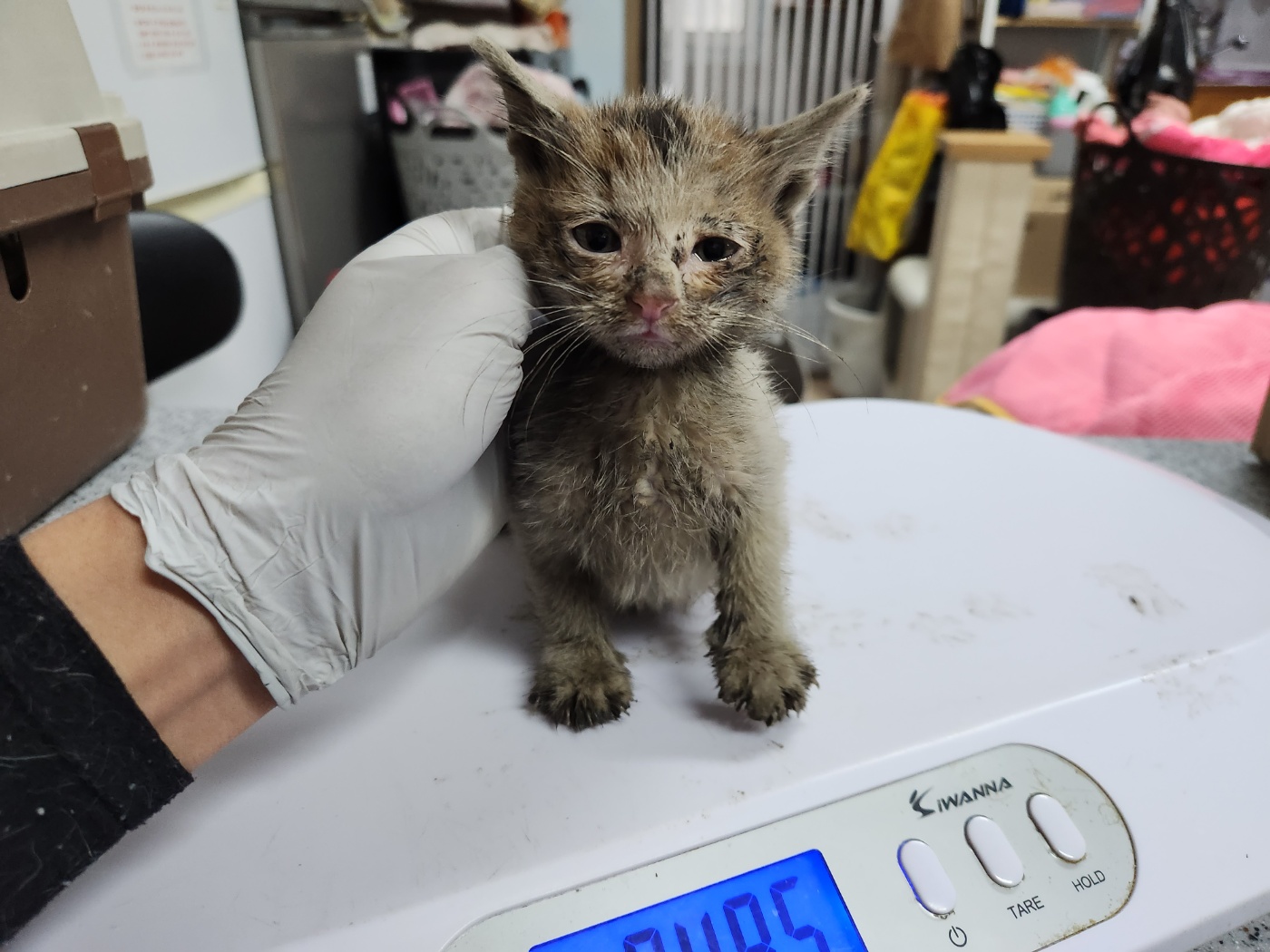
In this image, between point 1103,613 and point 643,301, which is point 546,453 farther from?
point 1103,613

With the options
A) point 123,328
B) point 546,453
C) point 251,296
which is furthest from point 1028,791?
point 251,296

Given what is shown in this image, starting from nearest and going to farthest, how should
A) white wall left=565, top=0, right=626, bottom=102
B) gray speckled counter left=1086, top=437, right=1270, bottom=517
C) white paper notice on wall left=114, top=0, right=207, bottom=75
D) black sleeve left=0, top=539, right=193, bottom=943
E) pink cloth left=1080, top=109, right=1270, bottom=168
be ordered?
black sleeve left=0, top=539, right=193, bottom=943, gray speckled counter left=1086, top=437, right=1270, bottom=517, white paper notice on wall left=114, top=0, right=207, bottom=75, pink cloth left=1080, top=109, right=1270, bottom=168, white wall left=565, top=0, right=626, bottom=102

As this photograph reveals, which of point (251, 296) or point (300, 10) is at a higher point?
point (300, 10)

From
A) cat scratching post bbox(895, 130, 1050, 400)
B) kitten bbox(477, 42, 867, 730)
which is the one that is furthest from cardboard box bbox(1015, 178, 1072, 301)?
kitten bbox(477, 42, 867, 730)

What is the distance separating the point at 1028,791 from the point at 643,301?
360 millimetres

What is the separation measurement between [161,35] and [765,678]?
103 centimetres

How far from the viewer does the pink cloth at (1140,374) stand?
1.20 metres

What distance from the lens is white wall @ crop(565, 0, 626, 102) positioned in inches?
67.3

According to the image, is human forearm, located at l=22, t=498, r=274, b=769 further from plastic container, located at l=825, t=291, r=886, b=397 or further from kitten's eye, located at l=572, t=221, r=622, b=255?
plastic container, located at l=825, t=291, r=886, b=397

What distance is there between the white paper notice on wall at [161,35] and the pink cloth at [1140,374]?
119 centimetres

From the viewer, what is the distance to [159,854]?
0.42 meters

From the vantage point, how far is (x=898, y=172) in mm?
1880

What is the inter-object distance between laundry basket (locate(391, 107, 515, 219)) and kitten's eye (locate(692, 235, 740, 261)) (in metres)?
0.82

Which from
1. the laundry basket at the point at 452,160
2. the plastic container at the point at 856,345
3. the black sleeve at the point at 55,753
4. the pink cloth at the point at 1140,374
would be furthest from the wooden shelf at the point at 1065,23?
the black sleeve at the point at 55,753
